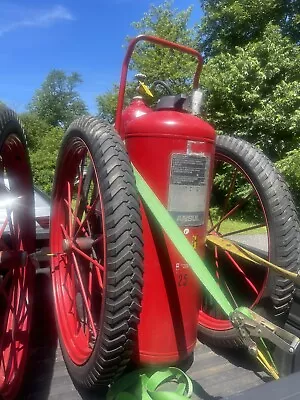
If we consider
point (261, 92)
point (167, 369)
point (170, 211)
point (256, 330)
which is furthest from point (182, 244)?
point (261, 92)

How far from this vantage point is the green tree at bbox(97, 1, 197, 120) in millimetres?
15860

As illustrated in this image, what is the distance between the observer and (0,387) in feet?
6.14

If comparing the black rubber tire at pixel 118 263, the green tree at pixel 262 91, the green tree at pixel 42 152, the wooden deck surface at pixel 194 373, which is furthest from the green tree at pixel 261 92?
the black rubber tire at pixel 118 263

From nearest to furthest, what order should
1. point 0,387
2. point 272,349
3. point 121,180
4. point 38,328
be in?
point 121,180, point 0,387, point 272,349, point 38,328

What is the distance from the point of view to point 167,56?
17.3m

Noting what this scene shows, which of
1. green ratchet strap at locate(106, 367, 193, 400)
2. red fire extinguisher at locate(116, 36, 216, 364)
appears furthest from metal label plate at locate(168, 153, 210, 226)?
green ratchet strap at locate(106, 367, 193, 400)

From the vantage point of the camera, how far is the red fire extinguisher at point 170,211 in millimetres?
1995

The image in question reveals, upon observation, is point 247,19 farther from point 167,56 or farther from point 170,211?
point 170,211

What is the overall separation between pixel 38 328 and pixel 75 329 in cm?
49

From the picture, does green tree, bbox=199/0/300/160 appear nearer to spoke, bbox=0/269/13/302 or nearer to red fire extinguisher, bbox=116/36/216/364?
red fire extinguisher, bbox=116/36/216/364

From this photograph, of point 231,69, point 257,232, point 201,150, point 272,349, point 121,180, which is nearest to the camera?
point 121,180

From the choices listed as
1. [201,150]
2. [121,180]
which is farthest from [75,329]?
[201,150]

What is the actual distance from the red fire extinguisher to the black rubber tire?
0.26 metres

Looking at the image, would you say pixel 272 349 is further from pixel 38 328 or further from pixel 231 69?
pixel 231 69
